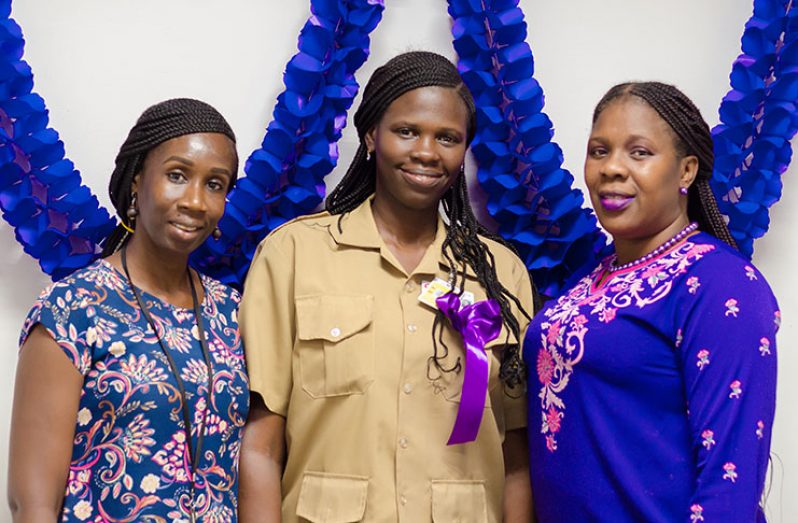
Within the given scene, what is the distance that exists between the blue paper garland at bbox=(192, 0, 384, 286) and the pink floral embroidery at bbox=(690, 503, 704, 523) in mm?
1257

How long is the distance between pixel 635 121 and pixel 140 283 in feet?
3.60

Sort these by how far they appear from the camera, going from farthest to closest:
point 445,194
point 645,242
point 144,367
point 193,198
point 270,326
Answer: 1. point 445,194
2. point 270,326
3. point 645,242
4. point 193,198
5. point 144,367

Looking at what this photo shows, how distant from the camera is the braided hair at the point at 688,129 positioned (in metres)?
1.95

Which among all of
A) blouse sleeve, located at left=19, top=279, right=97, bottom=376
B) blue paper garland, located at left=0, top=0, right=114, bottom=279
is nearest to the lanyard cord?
blouse sleeve, located at left=19, top=279, right=97, bottom=376

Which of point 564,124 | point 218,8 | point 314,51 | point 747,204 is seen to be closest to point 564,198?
point 564,124

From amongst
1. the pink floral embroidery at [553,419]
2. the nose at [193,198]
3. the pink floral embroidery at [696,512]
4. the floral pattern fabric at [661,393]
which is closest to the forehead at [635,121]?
the floral pattern fabric at [661,393]

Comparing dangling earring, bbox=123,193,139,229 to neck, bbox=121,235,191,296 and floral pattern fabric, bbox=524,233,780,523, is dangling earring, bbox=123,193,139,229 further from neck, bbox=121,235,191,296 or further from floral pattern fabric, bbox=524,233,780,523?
floral pattern fabric, bbox=524,233,780,523

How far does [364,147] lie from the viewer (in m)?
2.32

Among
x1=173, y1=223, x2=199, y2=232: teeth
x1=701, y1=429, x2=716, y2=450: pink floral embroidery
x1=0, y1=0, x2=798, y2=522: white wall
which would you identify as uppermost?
x1=0, y1=0, x2=798, y2=522: white wall

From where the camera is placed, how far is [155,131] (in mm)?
1940

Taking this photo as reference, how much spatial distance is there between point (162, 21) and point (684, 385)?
1.68m

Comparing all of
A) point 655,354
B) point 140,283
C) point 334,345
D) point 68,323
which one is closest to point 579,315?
point 655,354

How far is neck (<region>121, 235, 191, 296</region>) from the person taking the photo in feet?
6.36

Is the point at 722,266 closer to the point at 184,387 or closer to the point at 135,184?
the point at 184,387
